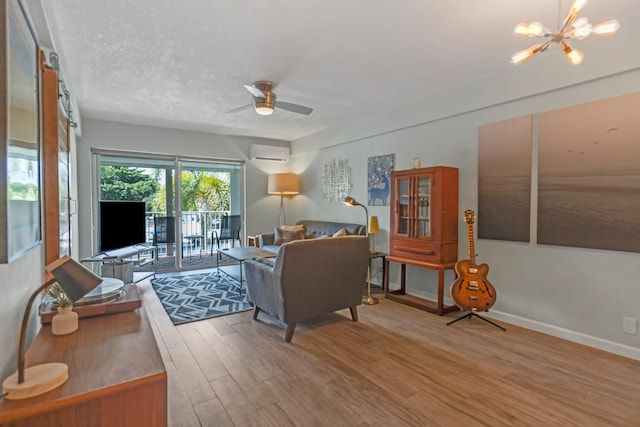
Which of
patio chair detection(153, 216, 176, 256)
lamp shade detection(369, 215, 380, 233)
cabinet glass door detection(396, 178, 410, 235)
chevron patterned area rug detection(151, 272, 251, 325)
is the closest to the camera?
chevron patterned area rug detection(151, 272, 251, 325)

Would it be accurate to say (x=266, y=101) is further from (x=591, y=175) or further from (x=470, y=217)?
(x=591, y=175)

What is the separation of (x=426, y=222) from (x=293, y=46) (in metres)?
2.36

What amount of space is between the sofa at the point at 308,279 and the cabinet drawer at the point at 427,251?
82 centimetres

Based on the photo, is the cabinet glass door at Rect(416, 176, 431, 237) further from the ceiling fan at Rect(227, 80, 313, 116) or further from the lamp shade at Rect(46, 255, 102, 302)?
the lamp shade at Rect(46, 255, 102, 302)

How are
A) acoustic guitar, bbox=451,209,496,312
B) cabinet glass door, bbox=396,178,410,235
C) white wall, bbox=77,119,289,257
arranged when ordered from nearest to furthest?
acoustic guitar, bbox=451,209,496,312 → cabinet glass door, bbox=396,178,410,235 → white wall, bbox=77,119,289,257

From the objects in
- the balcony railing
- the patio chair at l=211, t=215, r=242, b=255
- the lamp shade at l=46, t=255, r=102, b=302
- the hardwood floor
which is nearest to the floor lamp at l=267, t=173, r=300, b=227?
the patio chair at l=211, t=215, r=242, b=255

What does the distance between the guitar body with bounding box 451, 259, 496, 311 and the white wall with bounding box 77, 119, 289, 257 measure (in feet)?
14.2

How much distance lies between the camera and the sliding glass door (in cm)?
538

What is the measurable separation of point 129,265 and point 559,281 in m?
5.10

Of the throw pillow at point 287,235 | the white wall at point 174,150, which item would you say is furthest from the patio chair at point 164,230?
the throw pillow at point 287,235

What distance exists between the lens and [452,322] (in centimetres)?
332

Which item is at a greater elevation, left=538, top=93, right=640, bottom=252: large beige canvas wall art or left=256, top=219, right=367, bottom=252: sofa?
left=538, top=93, right=640, bottom=252: large beige canvas wall art

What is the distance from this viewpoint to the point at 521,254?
3254 mm

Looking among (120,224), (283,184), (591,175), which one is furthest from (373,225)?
(120,224)
